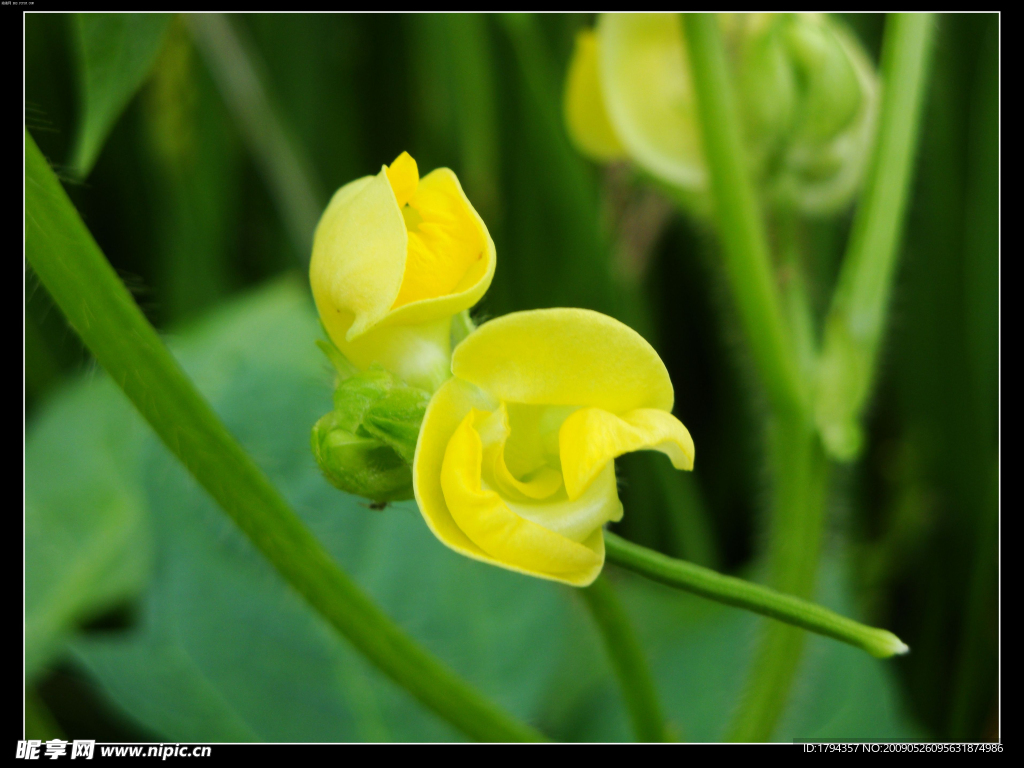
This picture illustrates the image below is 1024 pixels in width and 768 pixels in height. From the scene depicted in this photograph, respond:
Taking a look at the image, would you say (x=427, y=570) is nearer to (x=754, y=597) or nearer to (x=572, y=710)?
(x=572, y=710)

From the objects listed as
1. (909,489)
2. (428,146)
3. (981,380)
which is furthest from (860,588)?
(428,146)

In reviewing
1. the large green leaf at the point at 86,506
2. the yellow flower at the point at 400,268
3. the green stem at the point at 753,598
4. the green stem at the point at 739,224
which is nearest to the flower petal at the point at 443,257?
the yellow flower at the point at 400,268

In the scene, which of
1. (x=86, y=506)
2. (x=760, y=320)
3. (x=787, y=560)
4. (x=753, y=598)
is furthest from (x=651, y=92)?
(x=86, y=506)

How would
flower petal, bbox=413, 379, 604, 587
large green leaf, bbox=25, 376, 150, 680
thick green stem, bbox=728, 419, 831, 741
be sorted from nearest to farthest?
flower petal, bbox=413, 379, 604, 587
thick green stem, bbox=728, 419, 831, 741
large green leaf, bbox=25, 376, 150, 680

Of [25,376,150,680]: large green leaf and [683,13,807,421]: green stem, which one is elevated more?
[683,13,807,421]: green stem

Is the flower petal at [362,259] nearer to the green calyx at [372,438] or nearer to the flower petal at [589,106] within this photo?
the green calyx at [372,438]

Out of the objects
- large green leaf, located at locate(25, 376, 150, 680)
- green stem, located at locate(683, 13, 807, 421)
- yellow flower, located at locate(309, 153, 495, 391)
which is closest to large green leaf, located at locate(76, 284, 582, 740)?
large green leaf, located at locate(25, 376, 150, 680)

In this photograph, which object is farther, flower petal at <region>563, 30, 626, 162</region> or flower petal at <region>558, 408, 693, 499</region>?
flower petal at <region>563, 30, 626, 162</region>

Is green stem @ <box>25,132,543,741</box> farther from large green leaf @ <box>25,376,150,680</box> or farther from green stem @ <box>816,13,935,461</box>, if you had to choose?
large green leaf @ <box>25,376,150,680</box>
